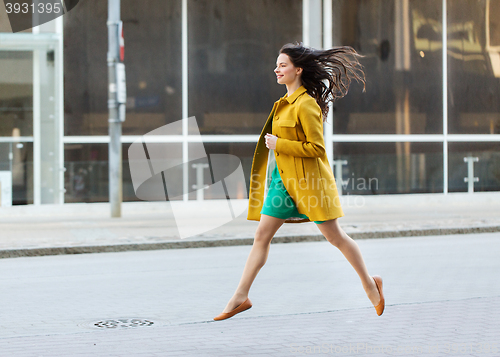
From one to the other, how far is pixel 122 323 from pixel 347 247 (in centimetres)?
179

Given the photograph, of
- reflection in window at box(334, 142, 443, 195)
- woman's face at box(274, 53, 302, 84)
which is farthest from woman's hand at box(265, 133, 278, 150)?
reflection in window at box(334, 142, 443, 195)

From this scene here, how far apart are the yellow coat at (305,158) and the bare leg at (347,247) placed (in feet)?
0.31

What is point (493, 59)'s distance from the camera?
18.6 m

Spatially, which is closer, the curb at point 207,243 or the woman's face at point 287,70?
the woman's face at point 287,70

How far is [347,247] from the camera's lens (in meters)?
5.27

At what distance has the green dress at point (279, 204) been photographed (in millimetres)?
5246

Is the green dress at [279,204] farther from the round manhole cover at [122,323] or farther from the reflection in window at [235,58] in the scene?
the reflection in window at [235,58]

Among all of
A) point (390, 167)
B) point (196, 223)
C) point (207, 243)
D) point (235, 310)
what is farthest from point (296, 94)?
point (390, 167)

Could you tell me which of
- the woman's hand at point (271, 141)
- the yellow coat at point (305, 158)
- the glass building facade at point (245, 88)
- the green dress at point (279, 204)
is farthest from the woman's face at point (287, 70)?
the glass building facade at point (245, 88)

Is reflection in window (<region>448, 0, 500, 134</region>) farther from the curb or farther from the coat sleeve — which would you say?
the coat sleeve

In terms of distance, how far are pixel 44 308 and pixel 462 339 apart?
344 centimetres

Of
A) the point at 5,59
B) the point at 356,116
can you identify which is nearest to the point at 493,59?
the point at 356,116

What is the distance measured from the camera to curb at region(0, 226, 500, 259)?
33.0ft

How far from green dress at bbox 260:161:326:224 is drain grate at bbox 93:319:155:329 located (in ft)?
4.11
